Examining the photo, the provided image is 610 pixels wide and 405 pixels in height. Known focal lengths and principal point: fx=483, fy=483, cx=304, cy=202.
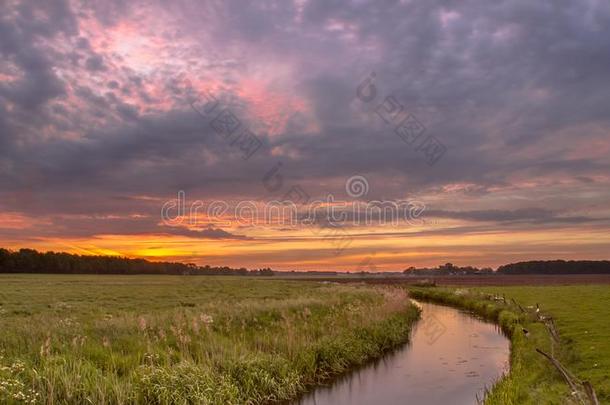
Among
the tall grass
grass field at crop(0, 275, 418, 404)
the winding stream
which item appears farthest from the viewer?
the winding stream

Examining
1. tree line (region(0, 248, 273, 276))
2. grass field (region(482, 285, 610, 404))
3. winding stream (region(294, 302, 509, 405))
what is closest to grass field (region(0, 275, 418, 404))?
winding stream (region(294, 302, 509, 405))

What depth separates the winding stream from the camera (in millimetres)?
17312

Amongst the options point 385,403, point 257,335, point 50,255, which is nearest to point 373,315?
point 257,335

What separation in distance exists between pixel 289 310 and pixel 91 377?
54.1ft

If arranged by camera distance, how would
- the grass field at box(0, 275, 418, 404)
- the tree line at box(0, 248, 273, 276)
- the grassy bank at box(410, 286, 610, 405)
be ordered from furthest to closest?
the tree line at box(0, 248, 273, 276) < the grassy bank at box(410, 286, 610, 405) < the grass field at box(0, 275, 418, 404)

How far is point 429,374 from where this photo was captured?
21.0 meters

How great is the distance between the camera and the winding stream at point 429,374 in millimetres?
17312

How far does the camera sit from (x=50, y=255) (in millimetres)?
159250

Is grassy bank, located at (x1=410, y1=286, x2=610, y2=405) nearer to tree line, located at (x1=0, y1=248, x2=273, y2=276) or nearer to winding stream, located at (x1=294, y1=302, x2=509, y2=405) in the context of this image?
winding stream, located at (x1=294, y1=302, x2=509, y2=405)

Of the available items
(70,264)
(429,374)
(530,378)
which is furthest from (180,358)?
(70,264)

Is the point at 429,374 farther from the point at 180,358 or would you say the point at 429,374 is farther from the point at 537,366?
the point at 180,358

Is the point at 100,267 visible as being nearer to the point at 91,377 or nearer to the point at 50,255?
the point at 50,255

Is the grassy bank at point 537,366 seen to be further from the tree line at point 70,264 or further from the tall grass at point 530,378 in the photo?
the tree line at point 70,264

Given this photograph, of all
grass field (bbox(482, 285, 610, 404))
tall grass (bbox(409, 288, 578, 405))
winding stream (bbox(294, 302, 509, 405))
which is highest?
grass field (bbox(482, 285, 610, 404))
